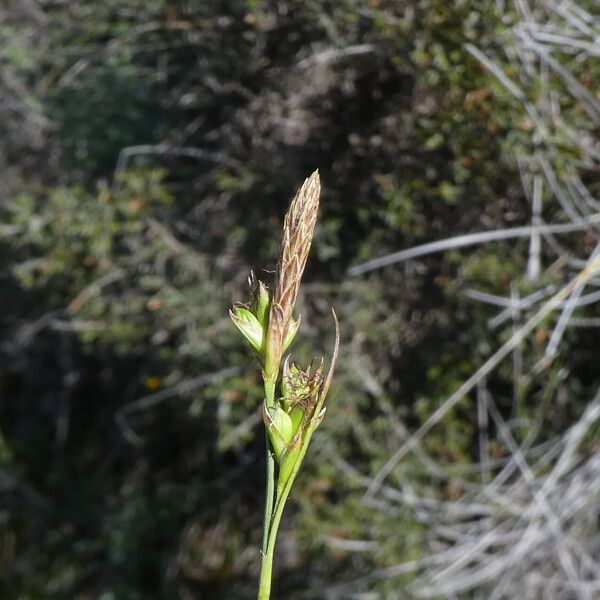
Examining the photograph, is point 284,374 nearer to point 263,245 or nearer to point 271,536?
point 271,536

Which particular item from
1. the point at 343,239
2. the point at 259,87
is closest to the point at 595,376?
the point at 343,239

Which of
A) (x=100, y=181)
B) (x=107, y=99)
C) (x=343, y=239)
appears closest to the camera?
(x=343, y=239)

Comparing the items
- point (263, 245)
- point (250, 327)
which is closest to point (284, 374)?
point (250, 327)

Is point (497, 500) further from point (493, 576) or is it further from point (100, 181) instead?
point (100, 181)

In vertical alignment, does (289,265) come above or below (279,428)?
above

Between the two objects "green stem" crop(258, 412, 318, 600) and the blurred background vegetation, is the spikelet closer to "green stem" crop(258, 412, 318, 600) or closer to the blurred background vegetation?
"green stem" crop(258, 412, 318, 600)

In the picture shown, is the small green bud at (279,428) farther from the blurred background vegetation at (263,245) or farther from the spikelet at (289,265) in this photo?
the blurred background vegetation at (263,245)
